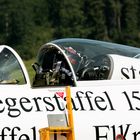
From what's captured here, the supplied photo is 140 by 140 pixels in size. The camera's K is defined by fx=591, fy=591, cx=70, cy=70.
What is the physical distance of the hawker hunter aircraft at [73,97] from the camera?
851 cm

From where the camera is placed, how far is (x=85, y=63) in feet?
32.4

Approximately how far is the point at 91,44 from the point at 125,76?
0.88 meters

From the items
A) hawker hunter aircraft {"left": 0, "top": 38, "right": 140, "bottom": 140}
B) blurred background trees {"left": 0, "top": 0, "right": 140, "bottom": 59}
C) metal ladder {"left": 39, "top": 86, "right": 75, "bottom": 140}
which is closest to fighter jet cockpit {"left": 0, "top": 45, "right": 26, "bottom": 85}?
hawker hunter aircraft {"left": 0, "top": 38, "right": 140, "bottom": 140}

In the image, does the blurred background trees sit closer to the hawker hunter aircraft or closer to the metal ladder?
the hawker hunter aircraft

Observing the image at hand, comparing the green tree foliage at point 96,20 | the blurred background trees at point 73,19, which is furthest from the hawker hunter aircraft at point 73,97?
the green tree foliage at point 96,20

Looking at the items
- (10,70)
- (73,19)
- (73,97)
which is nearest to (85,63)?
(73,97)

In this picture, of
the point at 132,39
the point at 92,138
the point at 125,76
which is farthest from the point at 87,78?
the point at 132,39

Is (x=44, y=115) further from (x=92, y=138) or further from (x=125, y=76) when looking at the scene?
(x=125, y=76)

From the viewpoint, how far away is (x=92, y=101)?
8.93m

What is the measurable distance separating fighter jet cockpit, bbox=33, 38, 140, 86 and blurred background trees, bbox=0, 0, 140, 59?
5903 cm

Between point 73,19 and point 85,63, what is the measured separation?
69.6 m

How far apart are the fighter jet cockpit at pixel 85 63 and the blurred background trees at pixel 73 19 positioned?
59029 mm

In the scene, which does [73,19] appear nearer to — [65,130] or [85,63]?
[85,63]

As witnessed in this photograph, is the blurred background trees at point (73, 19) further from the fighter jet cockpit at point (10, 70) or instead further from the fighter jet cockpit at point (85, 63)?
the fighter jet cockpit at point (10, 70)
